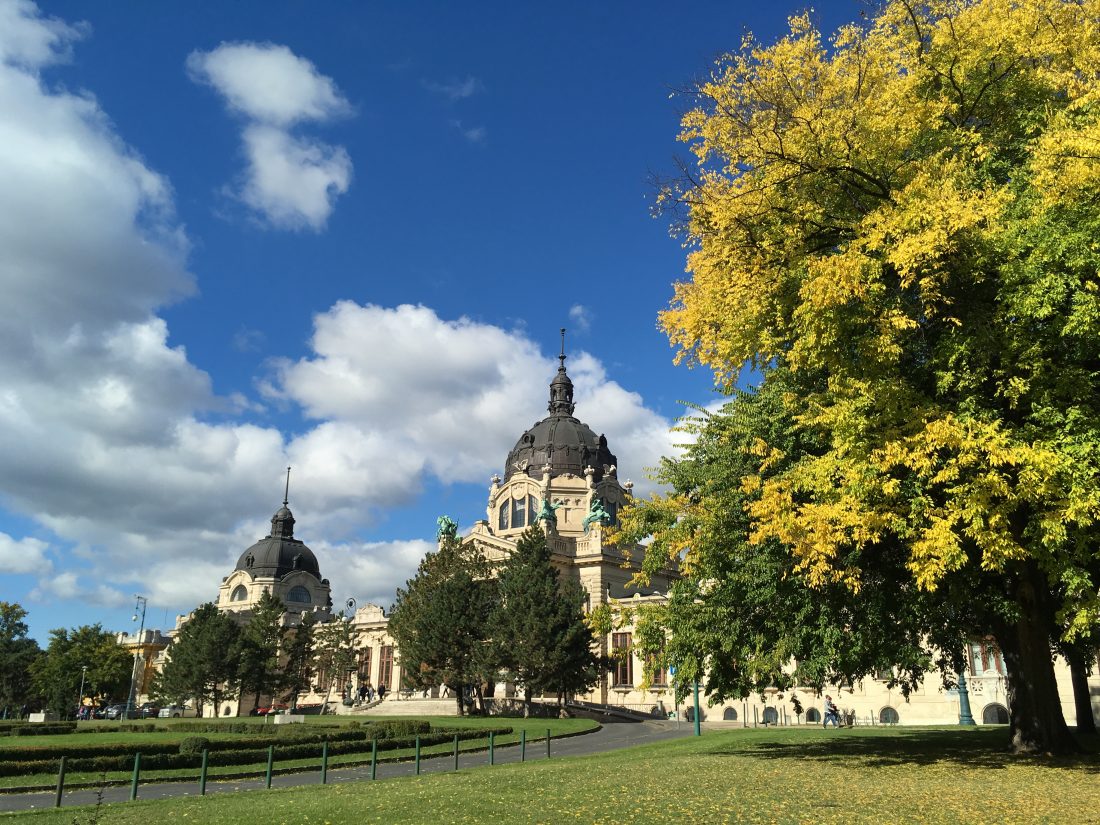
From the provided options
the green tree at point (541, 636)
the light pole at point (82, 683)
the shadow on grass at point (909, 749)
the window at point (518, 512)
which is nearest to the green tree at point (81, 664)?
the light pole at point (82, 683)

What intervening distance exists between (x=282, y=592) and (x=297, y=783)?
306ft

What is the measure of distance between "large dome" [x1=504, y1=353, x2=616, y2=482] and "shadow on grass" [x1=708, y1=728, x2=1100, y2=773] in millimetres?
58603

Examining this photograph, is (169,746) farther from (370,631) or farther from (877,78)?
(370,631)

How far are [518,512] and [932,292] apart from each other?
73409 millimetres

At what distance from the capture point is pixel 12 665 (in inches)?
3905

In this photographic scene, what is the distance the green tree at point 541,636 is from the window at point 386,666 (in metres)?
37.5

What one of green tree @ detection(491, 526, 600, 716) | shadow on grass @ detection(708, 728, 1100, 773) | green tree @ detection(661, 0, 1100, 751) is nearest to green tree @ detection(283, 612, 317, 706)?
green tree @ detection(491, 526, 600, 716)

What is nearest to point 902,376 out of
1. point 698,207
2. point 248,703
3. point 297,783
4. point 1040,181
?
point 1040,181

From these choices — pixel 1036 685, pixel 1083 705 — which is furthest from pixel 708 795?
pixel 1083 705

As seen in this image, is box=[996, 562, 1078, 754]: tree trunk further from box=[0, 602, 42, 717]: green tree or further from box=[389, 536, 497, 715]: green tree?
box=[0, 602, 42, 717]: green tree

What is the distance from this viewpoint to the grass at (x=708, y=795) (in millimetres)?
13039

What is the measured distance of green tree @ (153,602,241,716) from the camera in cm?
6569

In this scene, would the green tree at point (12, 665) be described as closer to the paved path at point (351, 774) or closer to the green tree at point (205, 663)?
the green tree at point (205, 663)

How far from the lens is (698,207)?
757 inches
